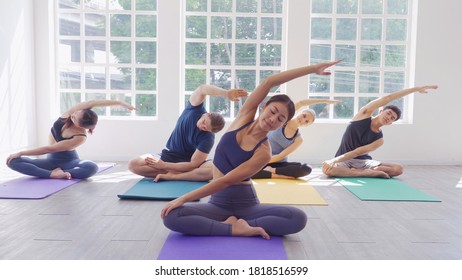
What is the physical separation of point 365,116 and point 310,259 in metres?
3.02

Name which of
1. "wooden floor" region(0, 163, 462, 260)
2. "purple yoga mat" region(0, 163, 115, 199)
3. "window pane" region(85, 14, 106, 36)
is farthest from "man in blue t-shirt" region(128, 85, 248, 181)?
"window pane" region(85, 14, 106, 36)

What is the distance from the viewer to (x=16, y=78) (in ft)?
18.5

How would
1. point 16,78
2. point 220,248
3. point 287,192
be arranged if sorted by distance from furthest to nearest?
point 16,78 < point 287,192 < point 220,248

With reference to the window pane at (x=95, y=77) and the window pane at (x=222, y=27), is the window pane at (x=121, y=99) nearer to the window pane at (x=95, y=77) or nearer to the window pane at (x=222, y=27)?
the window pane at (x=95, y=77)

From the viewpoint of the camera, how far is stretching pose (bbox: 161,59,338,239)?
246 centimetres

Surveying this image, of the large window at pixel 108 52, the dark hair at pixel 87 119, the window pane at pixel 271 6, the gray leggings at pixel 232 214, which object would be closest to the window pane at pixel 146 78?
the large window at pixel 108 52

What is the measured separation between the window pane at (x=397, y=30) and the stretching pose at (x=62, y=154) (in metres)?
4.30

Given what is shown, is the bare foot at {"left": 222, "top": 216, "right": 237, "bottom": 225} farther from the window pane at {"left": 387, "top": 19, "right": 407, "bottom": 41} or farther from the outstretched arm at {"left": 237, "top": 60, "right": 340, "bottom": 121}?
the window pane at {"left": 387, "top": 19, "right": 407, "bottom": 41}

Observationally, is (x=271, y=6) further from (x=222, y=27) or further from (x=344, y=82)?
(x=344, y=82)

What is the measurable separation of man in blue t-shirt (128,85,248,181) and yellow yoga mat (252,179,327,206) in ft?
2.08

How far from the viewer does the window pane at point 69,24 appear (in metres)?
6.38

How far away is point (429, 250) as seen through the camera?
2.48 meters

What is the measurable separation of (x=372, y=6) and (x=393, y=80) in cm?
118

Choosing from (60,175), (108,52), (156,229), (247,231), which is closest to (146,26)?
(108,52)
